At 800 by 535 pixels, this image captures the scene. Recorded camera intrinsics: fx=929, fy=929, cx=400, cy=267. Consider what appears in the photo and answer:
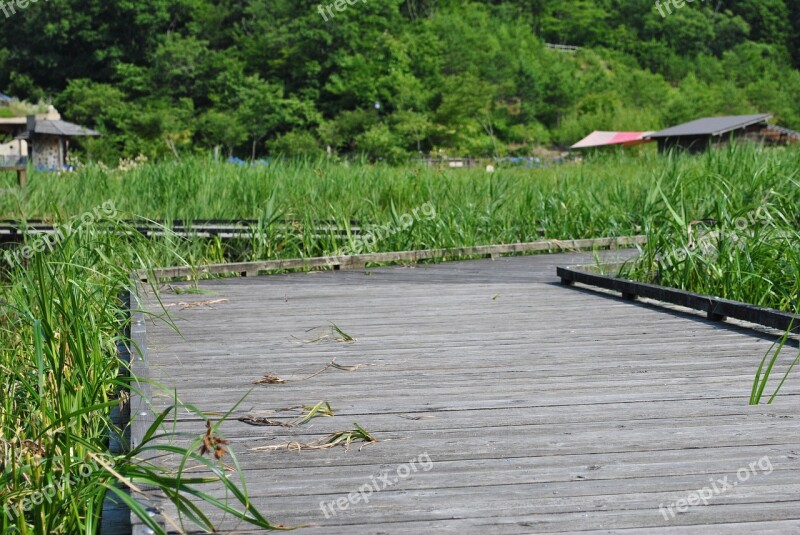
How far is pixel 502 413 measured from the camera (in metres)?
3.26

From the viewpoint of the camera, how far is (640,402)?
3.38m

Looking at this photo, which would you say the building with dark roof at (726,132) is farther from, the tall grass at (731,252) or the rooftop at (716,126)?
the tall grass at (731,252)

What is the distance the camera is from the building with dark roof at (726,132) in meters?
32.9

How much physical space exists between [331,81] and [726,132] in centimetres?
2431

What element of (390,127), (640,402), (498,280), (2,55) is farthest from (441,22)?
(640,402)

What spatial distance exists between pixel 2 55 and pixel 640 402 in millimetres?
58643

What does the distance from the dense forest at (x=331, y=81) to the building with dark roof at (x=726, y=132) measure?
12278 mm

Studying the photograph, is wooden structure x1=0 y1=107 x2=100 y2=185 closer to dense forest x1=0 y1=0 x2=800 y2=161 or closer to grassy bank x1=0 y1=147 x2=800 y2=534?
dense forest x1=0 y1=0 x2=800 y2=161

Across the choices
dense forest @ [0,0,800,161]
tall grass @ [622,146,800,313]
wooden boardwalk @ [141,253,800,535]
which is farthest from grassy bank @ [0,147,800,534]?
dense forest @ [0,0,800,161]

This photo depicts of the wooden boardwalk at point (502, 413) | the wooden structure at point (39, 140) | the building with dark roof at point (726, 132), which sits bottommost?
→ the wooden structure at point (39, 140)

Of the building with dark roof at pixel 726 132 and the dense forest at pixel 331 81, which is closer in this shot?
the building with dark roof at pixel 726 132

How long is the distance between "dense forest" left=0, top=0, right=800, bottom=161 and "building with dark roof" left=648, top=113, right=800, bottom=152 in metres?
12.3

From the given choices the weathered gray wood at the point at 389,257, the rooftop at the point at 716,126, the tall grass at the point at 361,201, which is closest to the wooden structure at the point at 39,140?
the tall grass at the point at 361,201

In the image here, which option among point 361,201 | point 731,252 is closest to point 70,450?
point 731,252
